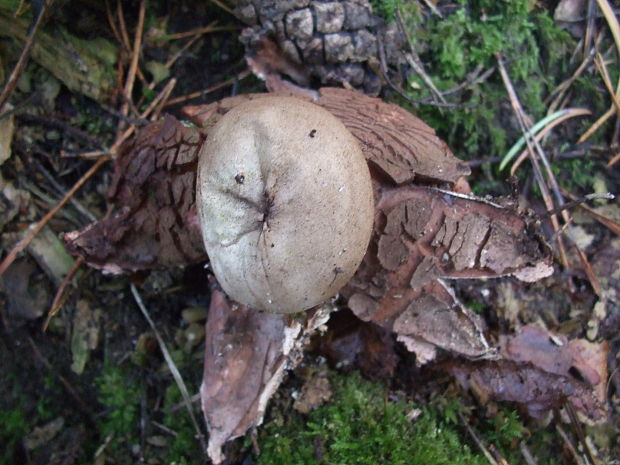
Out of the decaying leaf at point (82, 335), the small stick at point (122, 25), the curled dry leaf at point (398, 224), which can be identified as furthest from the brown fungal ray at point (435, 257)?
the small stick at point (122, 25)

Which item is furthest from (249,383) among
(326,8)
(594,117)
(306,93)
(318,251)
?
(594,117)

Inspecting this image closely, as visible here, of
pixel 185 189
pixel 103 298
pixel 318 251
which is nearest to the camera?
pixel 318 251

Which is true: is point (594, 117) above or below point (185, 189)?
below

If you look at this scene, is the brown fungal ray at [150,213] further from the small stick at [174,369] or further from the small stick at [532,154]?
the small stick at [532,154]

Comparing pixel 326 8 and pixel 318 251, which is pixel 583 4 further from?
pixel 318 251

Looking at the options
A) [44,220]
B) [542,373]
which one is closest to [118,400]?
[44,220]

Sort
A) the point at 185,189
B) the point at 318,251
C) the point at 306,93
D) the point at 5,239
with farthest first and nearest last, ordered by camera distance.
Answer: the point at 5,239
the point at 306,93
the point at 185,189
the point at 318,251
